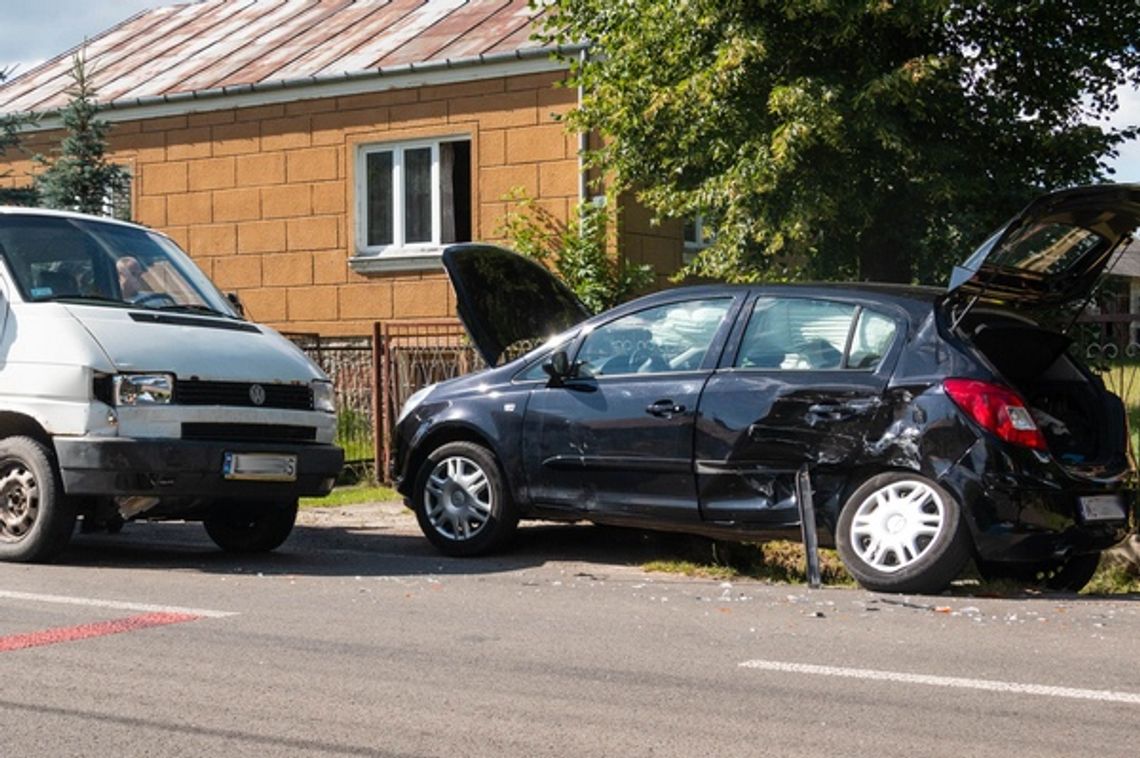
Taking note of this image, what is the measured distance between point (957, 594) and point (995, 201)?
7.87 m

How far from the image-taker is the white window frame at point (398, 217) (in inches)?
779

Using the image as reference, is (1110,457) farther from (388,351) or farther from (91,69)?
(91,69)

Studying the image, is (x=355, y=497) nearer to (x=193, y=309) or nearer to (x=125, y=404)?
(x=193, y=309)

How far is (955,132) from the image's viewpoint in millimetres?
15836

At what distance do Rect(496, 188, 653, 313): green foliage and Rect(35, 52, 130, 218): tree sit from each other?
4995 millimetres

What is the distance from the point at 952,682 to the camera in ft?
20.3

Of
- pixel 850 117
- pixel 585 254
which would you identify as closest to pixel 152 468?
pixel 850 117

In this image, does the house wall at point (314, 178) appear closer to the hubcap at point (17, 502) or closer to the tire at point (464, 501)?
the tire at point (464, 501)

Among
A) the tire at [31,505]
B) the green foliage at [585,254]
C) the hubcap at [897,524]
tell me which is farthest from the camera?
the green foliage at [585,254]

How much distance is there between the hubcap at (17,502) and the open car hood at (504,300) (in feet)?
9.64

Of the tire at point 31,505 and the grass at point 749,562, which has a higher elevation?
the tire at point 31,505

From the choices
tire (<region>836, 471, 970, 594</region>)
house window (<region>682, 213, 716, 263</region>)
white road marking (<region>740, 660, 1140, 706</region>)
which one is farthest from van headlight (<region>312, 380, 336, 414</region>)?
house window (<region>682, 213, 716, 263</region>)

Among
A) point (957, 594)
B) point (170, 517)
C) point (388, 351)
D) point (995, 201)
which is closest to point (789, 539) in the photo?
point (957, 594)


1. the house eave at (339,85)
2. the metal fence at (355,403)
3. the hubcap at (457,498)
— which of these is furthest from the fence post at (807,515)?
the house eave at (339,85)
